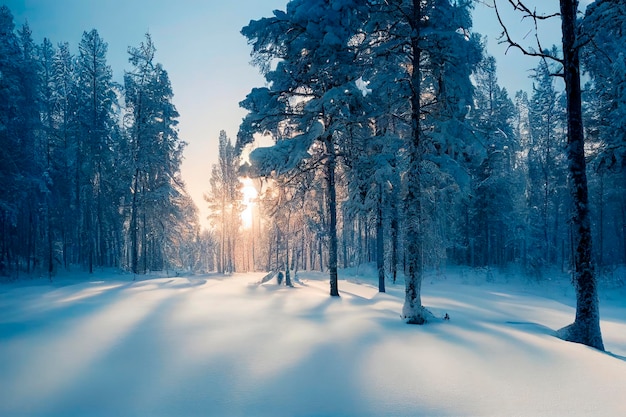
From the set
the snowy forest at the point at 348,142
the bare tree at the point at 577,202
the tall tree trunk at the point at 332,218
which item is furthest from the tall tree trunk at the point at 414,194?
the tall tree trunk at the point at 332,218

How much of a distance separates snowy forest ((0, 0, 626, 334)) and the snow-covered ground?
2.30 metres

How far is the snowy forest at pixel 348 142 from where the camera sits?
8.99 meters

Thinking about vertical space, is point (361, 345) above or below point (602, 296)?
above

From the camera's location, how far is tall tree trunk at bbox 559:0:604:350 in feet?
22.5

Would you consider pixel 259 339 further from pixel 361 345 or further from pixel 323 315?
pixel 323 315

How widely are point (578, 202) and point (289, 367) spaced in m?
7.14

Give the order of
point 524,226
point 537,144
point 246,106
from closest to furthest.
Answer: point 246,106, point 524,226, point 537,144

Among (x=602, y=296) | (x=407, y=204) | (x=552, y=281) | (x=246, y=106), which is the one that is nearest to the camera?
(x=407, y=204)

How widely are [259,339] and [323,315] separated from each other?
2609mm

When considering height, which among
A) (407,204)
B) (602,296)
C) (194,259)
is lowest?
(194,259)

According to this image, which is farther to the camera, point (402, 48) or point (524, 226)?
point (524, 226)

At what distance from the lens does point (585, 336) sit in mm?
6742

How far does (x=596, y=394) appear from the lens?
12.9ft

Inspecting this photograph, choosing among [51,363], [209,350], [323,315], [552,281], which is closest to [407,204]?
[323,315]
